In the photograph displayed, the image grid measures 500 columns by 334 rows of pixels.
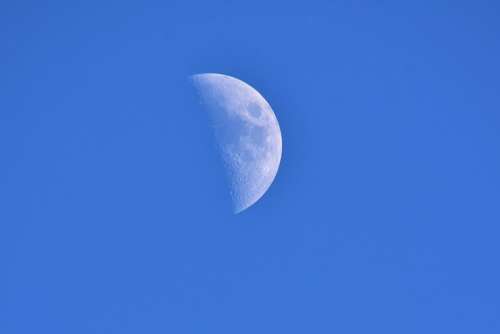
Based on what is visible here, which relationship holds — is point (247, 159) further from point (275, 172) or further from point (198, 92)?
point (198, 92)

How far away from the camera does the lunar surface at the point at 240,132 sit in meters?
4.22

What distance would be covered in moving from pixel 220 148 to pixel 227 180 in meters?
0.31

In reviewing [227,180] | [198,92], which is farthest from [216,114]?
[227,180]

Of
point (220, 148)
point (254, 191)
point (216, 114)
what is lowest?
point (254, 191)

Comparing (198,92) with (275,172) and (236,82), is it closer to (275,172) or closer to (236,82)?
(236,82)

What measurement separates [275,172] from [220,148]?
0.60 m

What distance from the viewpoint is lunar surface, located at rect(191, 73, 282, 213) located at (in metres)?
4.22

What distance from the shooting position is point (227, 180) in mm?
4258

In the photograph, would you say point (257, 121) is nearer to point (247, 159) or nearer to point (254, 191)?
point (247, 159)

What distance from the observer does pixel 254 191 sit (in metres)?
4.29

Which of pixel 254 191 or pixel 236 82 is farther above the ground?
pixel 236 82

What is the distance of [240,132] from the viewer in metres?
4.25

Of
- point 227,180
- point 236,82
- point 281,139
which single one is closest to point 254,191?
point 227,180

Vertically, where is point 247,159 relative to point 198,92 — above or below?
below
